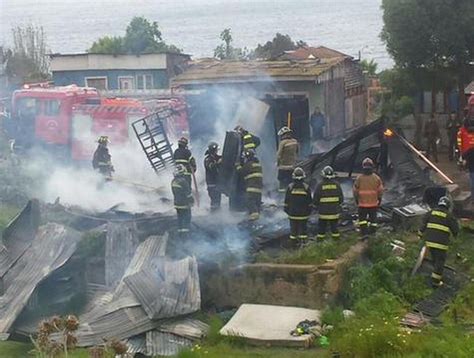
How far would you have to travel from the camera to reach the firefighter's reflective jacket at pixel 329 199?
1150 centimetres

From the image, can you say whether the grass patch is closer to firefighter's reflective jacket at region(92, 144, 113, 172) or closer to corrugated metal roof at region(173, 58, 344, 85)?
firefighter's reflective jacket at region(92, 144, 113, 172)

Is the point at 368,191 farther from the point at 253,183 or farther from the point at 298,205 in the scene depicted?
the point at 253,183

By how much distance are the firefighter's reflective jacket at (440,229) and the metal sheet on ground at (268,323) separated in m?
1.84

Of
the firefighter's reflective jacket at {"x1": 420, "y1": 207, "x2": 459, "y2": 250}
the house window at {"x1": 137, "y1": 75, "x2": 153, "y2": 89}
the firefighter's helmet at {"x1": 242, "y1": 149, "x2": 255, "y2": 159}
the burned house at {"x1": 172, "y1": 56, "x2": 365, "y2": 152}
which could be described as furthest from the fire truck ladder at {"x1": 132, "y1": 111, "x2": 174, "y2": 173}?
the house window at {"x1": 137, "y1": 75, "x2": 153, "y2": 89}

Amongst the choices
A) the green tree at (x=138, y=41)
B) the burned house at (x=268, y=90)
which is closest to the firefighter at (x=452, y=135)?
the burned house at (x=268, y=90)

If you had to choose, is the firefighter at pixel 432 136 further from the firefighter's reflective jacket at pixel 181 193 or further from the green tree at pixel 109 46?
the green tree at pixel 109 46

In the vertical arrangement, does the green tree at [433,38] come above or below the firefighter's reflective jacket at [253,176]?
Answer: above

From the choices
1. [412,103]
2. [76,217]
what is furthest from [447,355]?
[412,103]

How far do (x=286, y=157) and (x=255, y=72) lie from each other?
473 centimetres

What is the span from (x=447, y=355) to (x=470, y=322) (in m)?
1.81

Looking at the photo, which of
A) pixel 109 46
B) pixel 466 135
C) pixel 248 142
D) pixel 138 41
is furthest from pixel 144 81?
pixel 248 142

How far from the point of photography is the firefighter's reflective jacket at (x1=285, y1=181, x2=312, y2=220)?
11.6m

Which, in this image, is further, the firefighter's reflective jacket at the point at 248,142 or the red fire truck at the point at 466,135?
the red fire truck at the point at 466,135

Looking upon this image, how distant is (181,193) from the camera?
39.6 ft
